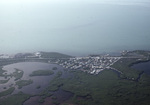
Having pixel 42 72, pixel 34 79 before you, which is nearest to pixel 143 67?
pixel 42 72

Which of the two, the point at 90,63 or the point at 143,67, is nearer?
the point at 143,67

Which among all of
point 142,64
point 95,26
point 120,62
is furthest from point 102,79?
point 95,26

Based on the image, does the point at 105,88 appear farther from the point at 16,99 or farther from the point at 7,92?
the point at 7,92

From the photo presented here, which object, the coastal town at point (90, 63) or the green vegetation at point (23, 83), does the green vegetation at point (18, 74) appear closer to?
the green vegetation at point (23, 83)

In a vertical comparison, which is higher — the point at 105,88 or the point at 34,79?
the point at 34,79

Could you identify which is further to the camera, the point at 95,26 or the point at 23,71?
the point at 95,26

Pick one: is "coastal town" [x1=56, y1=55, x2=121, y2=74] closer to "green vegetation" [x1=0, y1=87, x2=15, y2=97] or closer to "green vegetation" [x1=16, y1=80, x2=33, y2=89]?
"green vegetation" [x1=16, y1=80, x2=33, y2=89]

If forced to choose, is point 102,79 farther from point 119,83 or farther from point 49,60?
point 49,60

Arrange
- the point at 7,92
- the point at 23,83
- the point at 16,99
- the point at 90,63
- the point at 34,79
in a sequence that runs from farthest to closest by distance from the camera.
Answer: the point at 90,63 < the point at 34,79 < the point at 23,83 < the point at 7,92 < the point at 16,99

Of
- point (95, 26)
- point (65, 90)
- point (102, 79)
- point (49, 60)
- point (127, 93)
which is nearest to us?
point (127, 93)
